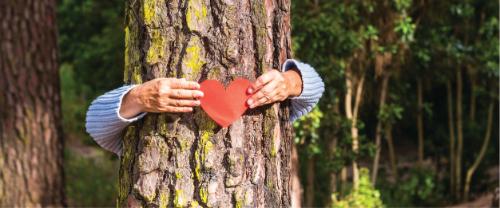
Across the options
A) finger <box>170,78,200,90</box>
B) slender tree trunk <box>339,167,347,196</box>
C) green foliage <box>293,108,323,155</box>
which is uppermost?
finger <box>170,78,200,90</box>

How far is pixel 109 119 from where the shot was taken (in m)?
2.64

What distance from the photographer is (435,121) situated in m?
9.27

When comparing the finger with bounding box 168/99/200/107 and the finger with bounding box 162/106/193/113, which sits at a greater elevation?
the finger with bounding box 168/99/200/107

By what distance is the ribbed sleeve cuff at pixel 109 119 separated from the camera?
259 centimetres

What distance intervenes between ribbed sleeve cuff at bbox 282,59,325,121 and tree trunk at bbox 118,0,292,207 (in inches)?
3.7

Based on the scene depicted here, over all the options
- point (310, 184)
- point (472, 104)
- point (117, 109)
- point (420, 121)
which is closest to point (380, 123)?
point (310, 184)

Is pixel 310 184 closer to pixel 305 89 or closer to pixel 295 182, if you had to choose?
pixel 295 182

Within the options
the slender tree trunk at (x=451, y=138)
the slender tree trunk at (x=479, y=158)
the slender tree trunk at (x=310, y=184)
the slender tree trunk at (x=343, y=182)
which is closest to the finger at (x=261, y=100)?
the slender tree trunk at (x=343, y=182)

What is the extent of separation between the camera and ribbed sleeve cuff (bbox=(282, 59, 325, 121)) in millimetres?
2695

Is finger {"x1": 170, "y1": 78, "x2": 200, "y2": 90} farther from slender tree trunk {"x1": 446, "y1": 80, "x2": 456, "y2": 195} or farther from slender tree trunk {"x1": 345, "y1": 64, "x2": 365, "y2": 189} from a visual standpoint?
slender tree trunk {"x1": 446, "y1": 80, "x2": 456, "y2": 195}

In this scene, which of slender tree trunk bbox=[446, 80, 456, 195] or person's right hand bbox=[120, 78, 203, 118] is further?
slender tree trunk bbox=[446, 80, 456, 195]

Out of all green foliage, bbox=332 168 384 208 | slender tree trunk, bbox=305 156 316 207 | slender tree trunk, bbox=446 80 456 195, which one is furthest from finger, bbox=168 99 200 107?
slender tree trunk, bbox=446 80 456 195

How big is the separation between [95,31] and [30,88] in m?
6.15

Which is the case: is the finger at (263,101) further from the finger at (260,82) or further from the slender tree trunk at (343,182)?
the slender tree trunk at (343,182)
